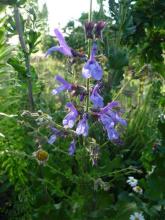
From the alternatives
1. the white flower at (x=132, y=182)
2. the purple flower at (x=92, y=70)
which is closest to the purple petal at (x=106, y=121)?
the purple flower at (x=92, y=70)

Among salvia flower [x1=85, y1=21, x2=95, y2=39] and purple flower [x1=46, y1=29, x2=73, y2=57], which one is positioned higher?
salvia flower [x1=85, y1=21, x2=95, y2=39]

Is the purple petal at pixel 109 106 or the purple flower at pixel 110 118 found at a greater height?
the purple petal at pixel 109 106

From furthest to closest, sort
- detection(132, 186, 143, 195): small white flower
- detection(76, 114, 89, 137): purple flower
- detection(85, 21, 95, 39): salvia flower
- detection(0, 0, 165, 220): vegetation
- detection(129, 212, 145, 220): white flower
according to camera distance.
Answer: detection(132, 186, 143, 195): small white flower
detection(129, 212, 145, 220): white flower
detection(0, 0, 165, 220): vegetation
detection(76, 114, 89, 137): purple flower
detection(85, 21, 95, 39): salvia flower

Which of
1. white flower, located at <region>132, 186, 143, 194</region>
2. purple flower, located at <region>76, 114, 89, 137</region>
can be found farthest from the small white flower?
purple flower, located at <region>76, 114, 89, 137</region>

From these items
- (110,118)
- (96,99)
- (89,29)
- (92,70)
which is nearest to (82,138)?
(110,118)

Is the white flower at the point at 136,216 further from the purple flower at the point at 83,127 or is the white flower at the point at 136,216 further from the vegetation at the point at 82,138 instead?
the purple flower at the point at 83,127

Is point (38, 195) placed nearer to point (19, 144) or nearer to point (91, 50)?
point (19, 144)

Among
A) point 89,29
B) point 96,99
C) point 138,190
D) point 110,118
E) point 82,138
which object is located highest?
point 89,29

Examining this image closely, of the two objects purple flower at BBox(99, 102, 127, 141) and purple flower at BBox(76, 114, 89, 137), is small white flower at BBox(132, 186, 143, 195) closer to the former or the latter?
purple flower at BBox(99, 102, 127, 141)

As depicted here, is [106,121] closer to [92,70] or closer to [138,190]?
[92,70]
